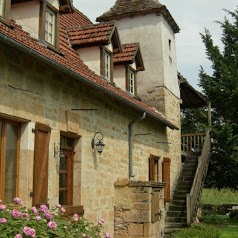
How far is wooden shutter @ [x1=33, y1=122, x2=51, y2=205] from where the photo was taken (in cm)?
650

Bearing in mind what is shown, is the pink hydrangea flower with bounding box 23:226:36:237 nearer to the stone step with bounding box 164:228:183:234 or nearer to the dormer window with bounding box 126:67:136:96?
the dormer window with bounding box 126:67:136:96

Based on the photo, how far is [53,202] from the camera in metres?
7.15

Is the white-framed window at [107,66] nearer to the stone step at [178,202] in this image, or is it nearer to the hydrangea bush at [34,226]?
the stone step at [178,202]

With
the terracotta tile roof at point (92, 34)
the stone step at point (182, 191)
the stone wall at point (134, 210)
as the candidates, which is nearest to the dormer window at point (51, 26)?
the terracotta tile roof at point (92, 34)

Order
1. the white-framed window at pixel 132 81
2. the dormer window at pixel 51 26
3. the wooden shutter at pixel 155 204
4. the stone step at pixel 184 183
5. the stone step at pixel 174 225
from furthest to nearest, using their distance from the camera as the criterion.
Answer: the stone step at pixel 184 183
the stone step at pixel 174 225
the white-framed window at pixel 132 81
the wooden shutter at pixel 155 204
the dormer window at pixel 51 26

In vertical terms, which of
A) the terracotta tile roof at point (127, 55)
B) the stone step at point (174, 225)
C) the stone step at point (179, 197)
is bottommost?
the stone step at point (174, 225)

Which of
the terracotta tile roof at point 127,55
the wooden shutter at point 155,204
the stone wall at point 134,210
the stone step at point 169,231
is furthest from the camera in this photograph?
the stone step at point 169,231

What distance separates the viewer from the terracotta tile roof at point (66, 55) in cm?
609

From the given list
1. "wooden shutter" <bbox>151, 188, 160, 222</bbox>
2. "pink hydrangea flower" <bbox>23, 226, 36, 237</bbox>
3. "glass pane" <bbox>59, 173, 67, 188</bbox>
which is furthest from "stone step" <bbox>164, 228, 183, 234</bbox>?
"pink hydrangea flower" <bbox>23, 226, 36, 237</bbox>

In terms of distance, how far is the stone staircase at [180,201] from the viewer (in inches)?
514

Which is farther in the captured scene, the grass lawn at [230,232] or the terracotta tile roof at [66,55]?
the grass lawn at [230,232]

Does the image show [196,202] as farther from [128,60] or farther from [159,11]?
[159,11]

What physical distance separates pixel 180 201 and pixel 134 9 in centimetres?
682

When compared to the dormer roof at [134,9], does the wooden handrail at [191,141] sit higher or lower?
lower
